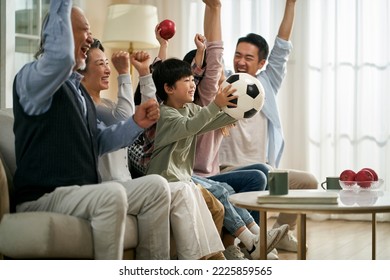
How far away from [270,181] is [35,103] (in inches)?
25.6

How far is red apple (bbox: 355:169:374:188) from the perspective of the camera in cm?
215

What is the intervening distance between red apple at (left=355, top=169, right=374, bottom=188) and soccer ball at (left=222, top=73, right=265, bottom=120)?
0.38 m

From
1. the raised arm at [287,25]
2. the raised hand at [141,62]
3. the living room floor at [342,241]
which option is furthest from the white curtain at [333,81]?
the raised hand at [141,62]

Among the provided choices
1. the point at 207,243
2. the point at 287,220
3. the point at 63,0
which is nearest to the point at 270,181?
the point at 207,243

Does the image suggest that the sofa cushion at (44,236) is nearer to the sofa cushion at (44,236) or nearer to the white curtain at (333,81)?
the sofa cushion at (44,236)

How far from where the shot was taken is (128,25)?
13.0 ft

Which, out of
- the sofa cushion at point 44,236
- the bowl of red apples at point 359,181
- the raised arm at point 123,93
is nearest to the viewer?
the sofa cushion at point 44,236

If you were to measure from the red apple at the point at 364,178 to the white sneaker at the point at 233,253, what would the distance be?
0.48m

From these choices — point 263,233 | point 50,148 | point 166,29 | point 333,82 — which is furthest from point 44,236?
point 333,82

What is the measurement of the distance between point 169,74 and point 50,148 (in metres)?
0.74

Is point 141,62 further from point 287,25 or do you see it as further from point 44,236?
point 287,25

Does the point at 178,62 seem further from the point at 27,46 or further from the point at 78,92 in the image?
the point at 27,46

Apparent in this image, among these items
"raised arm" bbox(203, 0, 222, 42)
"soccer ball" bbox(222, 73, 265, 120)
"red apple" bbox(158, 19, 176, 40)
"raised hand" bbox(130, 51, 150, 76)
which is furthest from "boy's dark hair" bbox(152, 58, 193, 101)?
"red apple" bbox(158, 19, 176, 40)

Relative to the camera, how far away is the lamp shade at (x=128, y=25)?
3.97m
